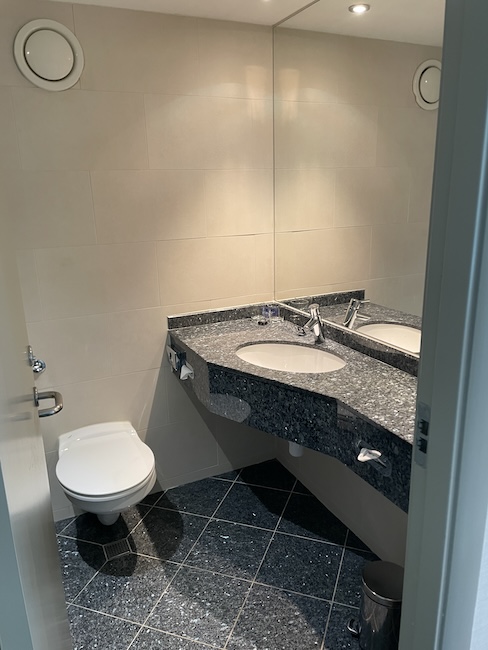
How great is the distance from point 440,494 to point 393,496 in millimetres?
603

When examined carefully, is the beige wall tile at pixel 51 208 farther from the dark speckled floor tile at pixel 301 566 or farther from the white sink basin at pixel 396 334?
the dark speckled floor tile at pixel 301 566

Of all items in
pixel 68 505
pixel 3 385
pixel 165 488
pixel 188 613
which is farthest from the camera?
pixel 165 488

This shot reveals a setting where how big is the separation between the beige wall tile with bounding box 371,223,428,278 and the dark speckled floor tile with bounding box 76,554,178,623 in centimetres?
153

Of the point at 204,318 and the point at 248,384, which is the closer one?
the point at 248,384

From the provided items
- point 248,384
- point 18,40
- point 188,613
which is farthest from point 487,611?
point 18,40

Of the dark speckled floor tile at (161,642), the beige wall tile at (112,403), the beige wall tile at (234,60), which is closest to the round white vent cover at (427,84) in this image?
the beige wall tile at (234,60)

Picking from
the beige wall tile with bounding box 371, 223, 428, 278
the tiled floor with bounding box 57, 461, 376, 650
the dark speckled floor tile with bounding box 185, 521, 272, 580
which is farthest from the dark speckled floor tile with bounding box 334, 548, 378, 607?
the beige wall tile with bounding box 371, 223, 428, 278

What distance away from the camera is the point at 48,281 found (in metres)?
2.12

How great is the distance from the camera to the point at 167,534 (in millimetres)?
2266

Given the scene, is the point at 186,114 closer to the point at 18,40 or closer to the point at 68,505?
the point at 18,40

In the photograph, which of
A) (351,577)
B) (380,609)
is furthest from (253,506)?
(380,609)

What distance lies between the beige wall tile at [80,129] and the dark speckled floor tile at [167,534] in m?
1.65

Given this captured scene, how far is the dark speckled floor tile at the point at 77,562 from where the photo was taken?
1970 millimetres

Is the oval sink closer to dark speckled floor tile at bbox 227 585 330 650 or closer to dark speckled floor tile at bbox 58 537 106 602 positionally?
dark speckled floor tile at bbox 227 585 330 650
